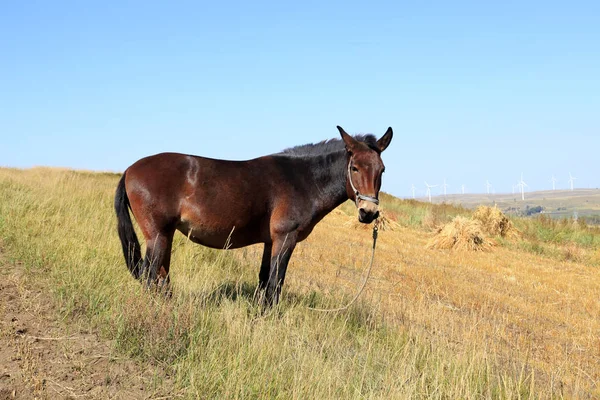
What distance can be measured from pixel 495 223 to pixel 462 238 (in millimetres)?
3969

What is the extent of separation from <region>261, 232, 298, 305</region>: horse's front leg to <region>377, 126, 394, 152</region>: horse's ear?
1.51 metres

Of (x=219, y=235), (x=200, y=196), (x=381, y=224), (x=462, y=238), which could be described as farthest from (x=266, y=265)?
(x=381, y=224)

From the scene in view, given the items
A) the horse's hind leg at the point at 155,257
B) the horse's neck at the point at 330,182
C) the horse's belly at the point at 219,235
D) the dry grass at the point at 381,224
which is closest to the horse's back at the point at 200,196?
the horse's belly at the point at 219,235

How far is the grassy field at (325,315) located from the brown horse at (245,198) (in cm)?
52

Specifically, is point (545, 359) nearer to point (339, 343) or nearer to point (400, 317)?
point (400, 317)

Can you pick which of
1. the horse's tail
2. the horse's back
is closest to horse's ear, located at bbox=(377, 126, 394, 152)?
the horse's back

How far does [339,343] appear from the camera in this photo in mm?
5816

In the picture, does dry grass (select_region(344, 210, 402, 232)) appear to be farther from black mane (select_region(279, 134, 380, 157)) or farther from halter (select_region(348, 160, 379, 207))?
halter (select_region(348, 160, 379, 207))

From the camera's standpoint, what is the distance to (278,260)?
625 centimetres

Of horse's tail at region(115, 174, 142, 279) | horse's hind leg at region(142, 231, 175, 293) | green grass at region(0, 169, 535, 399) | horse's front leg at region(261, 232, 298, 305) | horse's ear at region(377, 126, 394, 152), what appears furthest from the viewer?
horse's ear at region(377, 126, 394, 152)

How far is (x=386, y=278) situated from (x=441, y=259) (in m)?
4.11

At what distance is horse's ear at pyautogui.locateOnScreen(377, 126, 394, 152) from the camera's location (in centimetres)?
645

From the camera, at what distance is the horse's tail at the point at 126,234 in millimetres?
6117

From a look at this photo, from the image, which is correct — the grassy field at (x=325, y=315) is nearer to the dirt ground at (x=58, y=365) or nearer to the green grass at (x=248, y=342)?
the green grass at (x=248, y=342)
